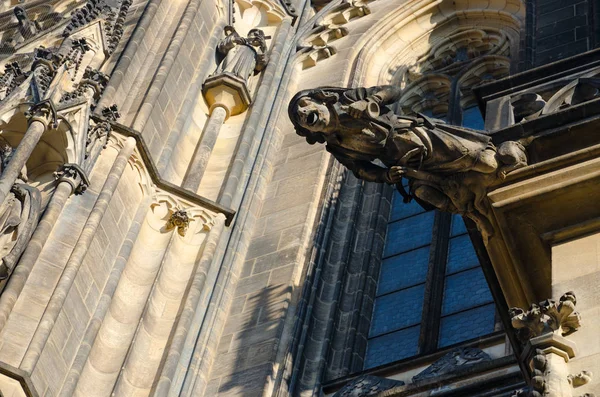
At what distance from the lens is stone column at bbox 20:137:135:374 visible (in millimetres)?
9023

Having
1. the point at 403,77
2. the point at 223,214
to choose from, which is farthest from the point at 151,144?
the point at 403,77

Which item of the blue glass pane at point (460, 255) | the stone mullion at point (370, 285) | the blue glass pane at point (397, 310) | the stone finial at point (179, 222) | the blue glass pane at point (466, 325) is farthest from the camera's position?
the blue glass pane at point (460, 255)

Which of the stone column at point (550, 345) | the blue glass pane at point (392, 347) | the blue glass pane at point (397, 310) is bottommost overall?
the stone column at point (550, 345)

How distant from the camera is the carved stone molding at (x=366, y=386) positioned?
1020 cm

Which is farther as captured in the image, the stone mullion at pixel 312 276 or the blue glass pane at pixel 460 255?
the blue glass pane at pixel 460 255

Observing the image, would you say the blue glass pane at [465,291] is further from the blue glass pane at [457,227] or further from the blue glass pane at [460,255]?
the blue glass pane at [457,227]

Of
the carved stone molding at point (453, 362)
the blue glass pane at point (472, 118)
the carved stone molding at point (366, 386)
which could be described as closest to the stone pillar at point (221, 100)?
the blue glass pane at point (472, 118)

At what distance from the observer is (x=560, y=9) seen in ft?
37.3

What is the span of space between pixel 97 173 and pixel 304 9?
20.8 feet

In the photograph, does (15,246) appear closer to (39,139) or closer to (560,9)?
(39,139)

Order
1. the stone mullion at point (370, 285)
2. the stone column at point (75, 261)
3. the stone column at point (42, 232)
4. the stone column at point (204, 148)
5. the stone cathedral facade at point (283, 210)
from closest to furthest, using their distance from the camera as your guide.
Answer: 1. the stone cathedral facade at point (283, 210)
2. the stone column at point (75, 261)
3. the stone column at point (42, 232)
4. the stone mullion at point (370, 285)
5. the stone column at point (204, 148)

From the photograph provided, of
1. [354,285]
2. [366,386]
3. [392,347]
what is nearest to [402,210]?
[354,285]

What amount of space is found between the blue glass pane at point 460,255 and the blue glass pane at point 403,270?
244mm

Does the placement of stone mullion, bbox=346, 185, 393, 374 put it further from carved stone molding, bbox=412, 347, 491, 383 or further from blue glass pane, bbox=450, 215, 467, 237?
carved stone molding, bbox=412, 347, 491, 383
